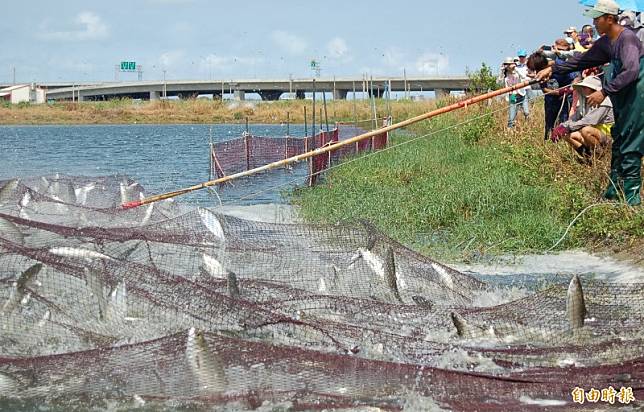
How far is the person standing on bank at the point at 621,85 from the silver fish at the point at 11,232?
5600mm

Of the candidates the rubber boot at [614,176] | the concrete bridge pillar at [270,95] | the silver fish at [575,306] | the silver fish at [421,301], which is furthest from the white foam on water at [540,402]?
the concrete bridge pillar at [270,95]

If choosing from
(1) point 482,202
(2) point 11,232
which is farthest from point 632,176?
(2) point 11,232

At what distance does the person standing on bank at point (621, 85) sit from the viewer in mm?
8922

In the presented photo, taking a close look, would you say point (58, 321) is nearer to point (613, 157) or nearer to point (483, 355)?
point (483, 355)

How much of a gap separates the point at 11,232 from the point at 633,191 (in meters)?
6.30

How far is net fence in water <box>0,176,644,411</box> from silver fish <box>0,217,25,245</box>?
0.02 metres

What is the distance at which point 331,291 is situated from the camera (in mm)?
7617

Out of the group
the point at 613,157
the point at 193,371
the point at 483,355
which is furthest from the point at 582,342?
the point at 613,157

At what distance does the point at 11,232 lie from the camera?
8047mm

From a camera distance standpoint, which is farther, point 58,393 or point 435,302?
point 435,302

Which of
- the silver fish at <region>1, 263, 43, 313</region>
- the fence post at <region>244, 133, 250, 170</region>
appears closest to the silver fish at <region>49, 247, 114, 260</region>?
the silver fish at <region>1, 263, 43, 313</region>

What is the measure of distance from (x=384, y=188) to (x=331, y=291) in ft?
24.4

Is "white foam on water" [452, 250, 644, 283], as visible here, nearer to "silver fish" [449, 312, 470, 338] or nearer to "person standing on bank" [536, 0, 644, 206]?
"person standing on bank" [536, 0, 644, 206]

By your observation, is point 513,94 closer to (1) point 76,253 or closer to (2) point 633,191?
(2) point 633,191
